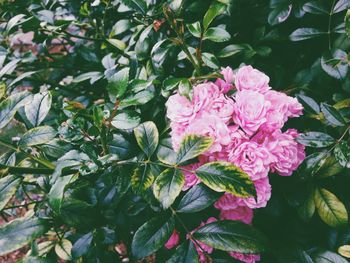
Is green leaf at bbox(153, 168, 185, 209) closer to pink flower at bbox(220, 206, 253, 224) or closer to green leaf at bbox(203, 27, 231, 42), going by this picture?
pink flower at bbox(220, 206, 253, 224)

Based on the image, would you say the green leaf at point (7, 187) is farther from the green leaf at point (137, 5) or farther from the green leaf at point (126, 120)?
the green leaf at point (137, 5)

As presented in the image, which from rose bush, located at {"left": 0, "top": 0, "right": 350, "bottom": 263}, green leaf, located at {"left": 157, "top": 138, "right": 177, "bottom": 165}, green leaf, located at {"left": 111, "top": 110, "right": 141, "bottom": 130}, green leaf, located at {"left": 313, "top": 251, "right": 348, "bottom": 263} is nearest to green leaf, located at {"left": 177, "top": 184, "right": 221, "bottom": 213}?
rose bush, located at {"left": 0, "top": 0, "right": 350, "bottom": 263}

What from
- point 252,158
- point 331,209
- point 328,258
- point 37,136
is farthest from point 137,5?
point 328,258

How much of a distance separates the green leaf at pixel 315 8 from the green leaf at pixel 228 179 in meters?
0.74

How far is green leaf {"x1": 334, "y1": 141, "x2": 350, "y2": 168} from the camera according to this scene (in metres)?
1.05

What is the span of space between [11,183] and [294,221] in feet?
3.22

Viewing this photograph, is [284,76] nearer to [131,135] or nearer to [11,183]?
[131,135]

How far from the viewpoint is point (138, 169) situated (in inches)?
40.6

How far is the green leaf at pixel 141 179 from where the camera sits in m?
1.00

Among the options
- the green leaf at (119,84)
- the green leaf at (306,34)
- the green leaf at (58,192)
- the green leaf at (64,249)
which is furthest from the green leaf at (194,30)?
the green leaf at (64,249)

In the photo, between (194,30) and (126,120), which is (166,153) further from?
(194,30)

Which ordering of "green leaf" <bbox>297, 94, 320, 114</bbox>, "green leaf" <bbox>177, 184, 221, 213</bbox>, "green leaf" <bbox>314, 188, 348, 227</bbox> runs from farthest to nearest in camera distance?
"green leaf" <bbox>297, 94, 320, 114</bbox> → "green leaf" <bbox>314, 188, 348, 227</bbox> → "green leaf" <bbox>177, 184, 221, 213</bbox>

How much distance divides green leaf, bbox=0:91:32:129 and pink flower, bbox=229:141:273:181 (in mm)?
630

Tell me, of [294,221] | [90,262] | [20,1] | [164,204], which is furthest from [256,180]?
[20,1]
